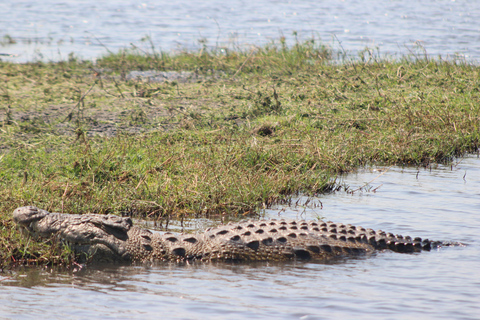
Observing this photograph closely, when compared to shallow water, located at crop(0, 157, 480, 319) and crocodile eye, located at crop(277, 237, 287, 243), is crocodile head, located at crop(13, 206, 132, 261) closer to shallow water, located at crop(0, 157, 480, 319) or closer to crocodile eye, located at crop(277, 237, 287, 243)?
shallow water, located at crop(0, 157, 480, 319)

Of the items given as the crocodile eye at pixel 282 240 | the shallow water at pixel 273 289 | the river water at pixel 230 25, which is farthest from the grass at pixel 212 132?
the river water at pixel 230 25

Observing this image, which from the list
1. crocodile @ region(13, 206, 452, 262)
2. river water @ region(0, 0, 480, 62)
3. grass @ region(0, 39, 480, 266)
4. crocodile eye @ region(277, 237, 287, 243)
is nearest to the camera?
crocodile @ region(13, 206, 452, 262)

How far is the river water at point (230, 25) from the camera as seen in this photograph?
17703 mm

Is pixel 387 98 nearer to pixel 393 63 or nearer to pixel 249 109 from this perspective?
pixel 249 109

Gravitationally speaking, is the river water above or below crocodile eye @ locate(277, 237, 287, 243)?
above

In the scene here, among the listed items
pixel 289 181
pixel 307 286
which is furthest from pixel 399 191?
pixel 307 286

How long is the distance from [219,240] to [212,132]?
10.5 feet

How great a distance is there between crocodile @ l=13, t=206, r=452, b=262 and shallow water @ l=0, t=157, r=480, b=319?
11cm

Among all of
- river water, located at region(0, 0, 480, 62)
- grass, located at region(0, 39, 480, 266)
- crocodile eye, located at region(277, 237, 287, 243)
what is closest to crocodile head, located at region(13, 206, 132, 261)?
grass, located at region(0, 39, 480, 266)

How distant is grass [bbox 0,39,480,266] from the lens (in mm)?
5512

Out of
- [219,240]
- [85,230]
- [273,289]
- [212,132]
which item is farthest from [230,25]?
Result: [273,289]

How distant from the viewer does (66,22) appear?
24719 mm

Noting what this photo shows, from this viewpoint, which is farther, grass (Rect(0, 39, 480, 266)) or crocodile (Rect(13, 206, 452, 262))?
grass (Rect(0, 39, 480, 266))

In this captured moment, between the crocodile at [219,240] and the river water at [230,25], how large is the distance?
1052cm
